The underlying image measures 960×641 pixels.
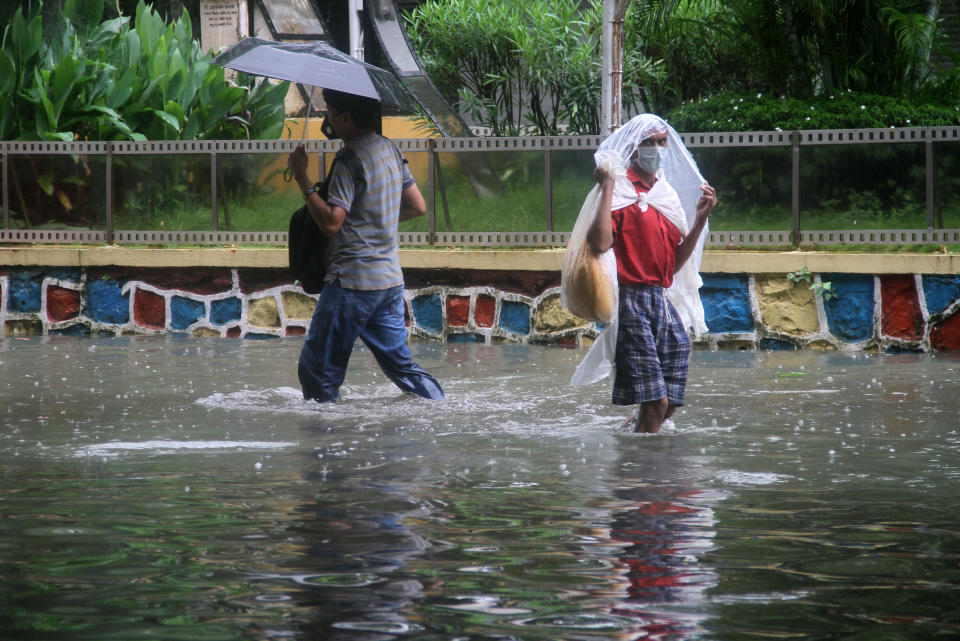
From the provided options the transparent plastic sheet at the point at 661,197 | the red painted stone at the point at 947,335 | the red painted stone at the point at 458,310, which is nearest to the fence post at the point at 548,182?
the red painted stone at the point at 458,310

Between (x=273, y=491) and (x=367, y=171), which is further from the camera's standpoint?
(x=367, y=171)

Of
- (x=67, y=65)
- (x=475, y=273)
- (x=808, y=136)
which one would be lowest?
(x=475, y=273)

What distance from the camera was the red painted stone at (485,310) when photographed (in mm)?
12384

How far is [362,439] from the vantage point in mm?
7348

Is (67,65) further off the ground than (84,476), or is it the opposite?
(67,65)

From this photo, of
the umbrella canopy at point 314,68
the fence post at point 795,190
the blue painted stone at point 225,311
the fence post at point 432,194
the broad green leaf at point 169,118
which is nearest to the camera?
the umbrella canopy at point 314,68

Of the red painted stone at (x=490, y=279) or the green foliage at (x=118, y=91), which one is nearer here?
the red painted stone at (x=490, y=279)

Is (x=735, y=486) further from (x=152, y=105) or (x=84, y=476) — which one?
(x=152, y=105)

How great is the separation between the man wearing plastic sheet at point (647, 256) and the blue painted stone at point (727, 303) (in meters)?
4.58

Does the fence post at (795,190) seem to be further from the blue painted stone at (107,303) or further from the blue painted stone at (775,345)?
the blue painted stone at (107,303)

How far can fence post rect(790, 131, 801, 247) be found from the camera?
11627 millimetres

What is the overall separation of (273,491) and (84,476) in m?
0.99

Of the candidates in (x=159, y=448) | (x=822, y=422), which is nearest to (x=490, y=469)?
(x=159, y=448)

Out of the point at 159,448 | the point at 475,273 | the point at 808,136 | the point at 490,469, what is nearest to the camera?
the point at 490,469
